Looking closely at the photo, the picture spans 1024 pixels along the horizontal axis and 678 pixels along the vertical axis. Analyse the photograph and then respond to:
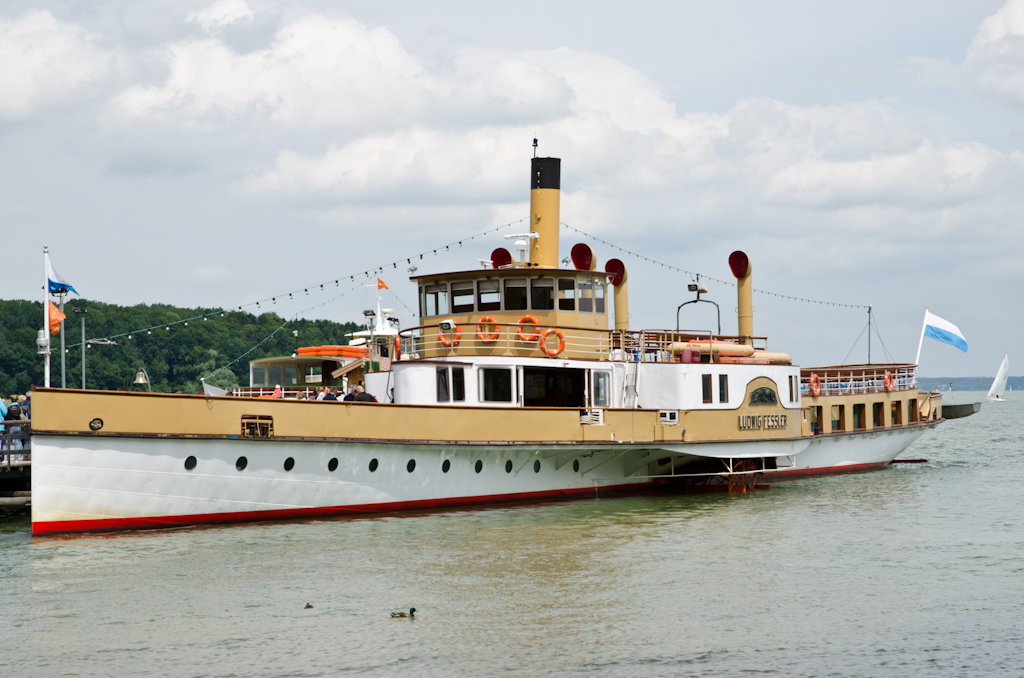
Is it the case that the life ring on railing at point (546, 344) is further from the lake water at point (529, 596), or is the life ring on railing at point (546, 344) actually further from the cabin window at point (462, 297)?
the lake water at point (529, 596)

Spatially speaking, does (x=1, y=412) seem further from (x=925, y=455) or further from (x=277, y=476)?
(x=925, y=455)

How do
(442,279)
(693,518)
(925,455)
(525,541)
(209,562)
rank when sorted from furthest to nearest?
1. (925,455)
2. (442,279)
3. (693,518)
4. (525,541)
5. (209,562)

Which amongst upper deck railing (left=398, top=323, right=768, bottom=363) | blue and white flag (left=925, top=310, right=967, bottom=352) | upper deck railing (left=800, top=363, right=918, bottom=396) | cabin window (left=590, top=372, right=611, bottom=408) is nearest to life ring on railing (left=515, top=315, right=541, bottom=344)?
upper deck railing (left=398, top=323, right=768, bottom=363)

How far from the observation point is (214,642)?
1205cm

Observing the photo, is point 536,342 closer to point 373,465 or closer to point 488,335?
point 488,335

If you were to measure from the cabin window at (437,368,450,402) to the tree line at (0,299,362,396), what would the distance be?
5767 centimetres

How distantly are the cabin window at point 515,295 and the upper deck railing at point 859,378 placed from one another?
10.5m

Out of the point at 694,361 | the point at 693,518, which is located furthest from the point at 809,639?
the point at 694,361

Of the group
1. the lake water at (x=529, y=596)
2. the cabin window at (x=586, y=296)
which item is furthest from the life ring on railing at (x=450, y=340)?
the lake water at (x=529, y=596)

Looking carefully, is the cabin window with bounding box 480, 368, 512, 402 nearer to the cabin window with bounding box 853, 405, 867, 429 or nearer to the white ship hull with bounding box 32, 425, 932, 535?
the white ship hull with bounding box 32, 425, 932, 535

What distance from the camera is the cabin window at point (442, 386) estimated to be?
2178 centimetres

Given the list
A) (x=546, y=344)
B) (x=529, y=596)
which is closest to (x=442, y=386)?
(x=546, y=344)

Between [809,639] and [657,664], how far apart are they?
2169 millimetres

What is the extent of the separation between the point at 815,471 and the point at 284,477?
17.0m
